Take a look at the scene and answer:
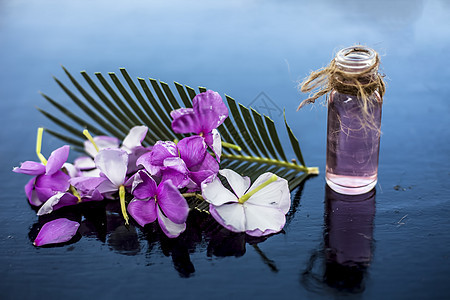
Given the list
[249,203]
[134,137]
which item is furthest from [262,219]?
[134,137]

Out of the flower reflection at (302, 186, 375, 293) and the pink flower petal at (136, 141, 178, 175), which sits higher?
the pink flower petal at (136, 141, 178, 175)

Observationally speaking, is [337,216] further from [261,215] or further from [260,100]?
[260,100]

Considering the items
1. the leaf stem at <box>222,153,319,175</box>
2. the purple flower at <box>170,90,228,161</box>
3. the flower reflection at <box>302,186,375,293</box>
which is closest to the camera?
the flower reflection at <box>302,186,375,293</box>

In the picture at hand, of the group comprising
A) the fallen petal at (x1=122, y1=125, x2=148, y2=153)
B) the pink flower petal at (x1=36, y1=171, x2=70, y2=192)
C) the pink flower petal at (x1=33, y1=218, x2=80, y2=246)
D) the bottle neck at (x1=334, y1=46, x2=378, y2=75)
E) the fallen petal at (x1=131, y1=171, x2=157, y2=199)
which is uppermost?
the bottle neck at (x1=334, y1=46, x2=378, y2=75)

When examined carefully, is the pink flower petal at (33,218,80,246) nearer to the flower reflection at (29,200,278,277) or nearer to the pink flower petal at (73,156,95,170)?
the flower reflection at (29,200,278,277)

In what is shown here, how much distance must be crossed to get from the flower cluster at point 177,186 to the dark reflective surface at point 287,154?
0.02 meters

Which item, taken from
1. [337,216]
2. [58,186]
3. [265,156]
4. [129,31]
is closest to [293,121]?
[265,156]

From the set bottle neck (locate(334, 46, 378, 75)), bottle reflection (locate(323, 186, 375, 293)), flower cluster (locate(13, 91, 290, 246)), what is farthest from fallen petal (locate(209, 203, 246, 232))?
bottle neck (locate(334, 46, 378, 75))

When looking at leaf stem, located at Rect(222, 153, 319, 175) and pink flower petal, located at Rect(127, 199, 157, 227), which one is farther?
leaf stem, located at Rect(222, 153, 319, 175)

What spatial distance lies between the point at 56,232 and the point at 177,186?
0.16 m

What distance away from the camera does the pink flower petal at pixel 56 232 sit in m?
0.69

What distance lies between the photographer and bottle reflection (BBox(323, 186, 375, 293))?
60 centimetres

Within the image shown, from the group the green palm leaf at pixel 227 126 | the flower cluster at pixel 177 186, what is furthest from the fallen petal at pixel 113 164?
the green palm leaf at pixel 227 126

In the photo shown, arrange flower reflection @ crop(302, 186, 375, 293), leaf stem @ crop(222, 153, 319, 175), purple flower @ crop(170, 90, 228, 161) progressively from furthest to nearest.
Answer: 1. leaf stem @ crop(222, 153, 319, 175)
2. purple flower @ crop(170, 90, 228, 161)
3. flower reflection @ crop(302, 186, 375, 293)
